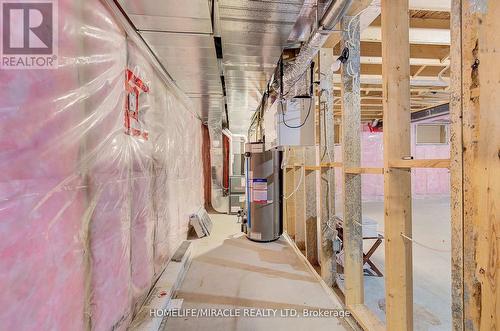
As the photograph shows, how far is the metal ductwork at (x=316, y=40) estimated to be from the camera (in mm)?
1387

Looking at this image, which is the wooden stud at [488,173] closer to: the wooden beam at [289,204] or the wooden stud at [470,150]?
the wooden stud at [470,150]

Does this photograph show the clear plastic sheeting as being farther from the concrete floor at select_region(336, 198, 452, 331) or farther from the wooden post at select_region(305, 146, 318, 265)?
the wooden post at select_region(305, 146, 318, 265)

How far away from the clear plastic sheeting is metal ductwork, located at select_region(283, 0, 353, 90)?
1.26 metres

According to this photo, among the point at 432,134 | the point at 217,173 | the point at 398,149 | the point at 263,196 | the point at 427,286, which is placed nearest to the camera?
the point at 398,149

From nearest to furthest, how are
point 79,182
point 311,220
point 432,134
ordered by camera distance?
point 79,182 → point 311,220 → point 432,134

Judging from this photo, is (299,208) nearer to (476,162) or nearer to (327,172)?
(327,172)

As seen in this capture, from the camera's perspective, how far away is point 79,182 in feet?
3.41

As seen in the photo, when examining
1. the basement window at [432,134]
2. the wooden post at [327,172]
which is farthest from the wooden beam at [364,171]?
the basement window at [432,134]

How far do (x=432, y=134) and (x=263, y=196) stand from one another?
300 inches

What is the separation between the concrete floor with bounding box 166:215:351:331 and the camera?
5.33 feet

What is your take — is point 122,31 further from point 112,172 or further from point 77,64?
point 112,172
